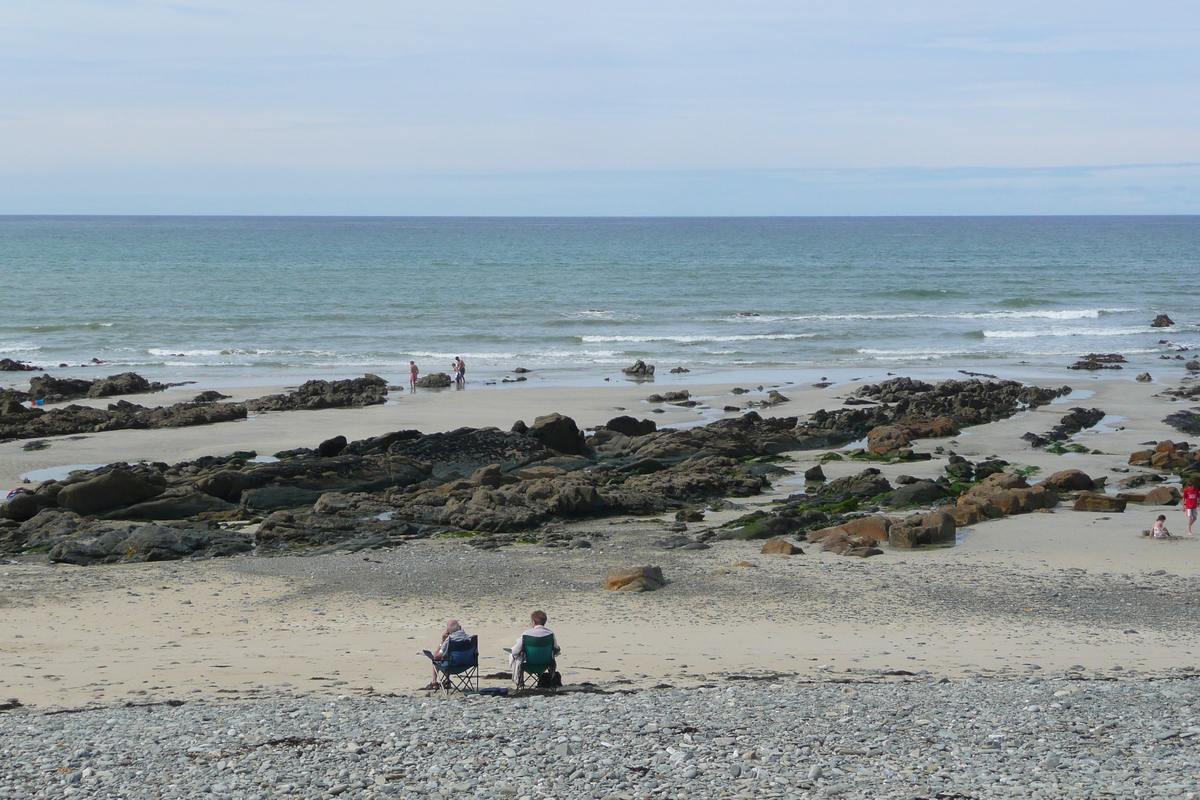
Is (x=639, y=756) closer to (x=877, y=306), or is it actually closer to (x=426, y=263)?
(x=877, y=306)

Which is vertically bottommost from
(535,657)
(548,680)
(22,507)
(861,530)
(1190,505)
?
(22,507)

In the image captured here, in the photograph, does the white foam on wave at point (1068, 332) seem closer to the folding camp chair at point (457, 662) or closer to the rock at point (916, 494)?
the rock at point (916, 494)

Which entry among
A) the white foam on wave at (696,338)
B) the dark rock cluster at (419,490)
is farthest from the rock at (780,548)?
the white foam on wave at (696,338)

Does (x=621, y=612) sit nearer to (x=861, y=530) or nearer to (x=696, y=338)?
(x=861, y=530)

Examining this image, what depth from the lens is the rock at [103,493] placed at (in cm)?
1984

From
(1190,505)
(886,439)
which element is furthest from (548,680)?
(886,439)

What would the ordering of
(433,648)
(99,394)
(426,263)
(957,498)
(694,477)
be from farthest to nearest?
(426,263) → (99,394) → (694,477) → (957,498) → (433,648)

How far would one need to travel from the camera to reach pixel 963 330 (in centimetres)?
5553

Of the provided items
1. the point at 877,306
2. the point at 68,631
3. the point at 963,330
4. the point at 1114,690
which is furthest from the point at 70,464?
the point at 877,306

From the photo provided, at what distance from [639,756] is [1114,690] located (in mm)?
4895

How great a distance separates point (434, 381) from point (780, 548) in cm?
2263

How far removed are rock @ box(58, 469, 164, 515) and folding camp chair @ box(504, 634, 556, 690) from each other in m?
12.4

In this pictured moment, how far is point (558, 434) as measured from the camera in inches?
1000

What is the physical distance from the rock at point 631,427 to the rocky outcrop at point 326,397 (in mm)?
9574
